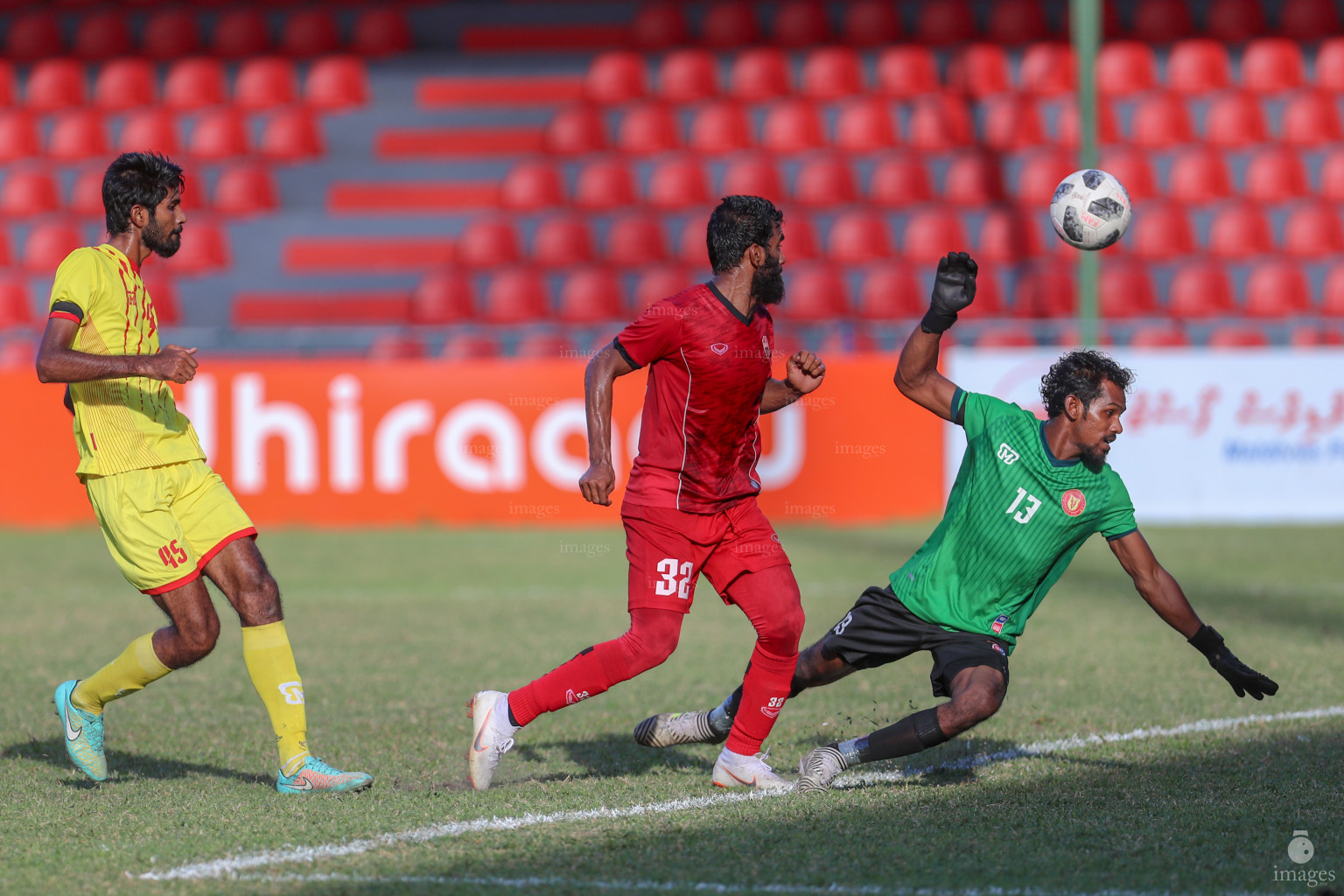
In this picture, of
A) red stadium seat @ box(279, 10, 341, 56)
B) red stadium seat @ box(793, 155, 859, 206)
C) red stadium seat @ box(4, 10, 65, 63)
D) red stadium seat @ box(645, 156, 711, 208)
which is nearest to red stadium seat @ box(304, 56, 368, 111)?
red stadium seat @ box(279, 10, 341, 56)

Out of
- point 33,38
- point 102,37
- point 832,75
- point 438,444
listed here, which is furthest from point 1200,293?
point 33,38

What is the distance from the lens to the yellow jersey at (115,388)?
4754 mm

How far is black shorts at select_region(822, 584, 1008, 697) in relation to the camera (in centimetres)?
485

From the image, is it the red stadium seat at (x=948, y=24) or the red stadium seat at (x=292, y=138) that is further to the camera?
the red stadium seat at (x=948, y=24)

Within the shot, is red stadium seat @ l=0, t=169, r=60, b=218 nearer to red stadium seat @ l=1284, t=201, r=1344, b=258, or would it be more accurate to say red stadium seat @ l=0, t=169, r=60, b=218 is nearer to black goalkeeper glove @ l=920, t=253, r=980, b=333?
red stadium seat @ l=1284, t=201, r=1344, b=258

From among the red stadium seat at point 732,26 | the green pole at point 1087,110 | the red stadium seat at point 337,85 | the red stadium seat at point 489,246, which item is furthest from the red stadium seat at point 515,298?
the green pole at point 1087,110

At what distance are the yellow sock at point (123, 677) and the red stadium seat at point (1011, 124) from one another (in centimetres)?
1552

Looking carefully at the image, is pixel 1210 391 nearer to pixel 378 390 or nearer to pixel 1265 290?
pixel 1265 290

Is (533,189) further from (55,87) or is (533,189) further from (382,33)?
(55,87)

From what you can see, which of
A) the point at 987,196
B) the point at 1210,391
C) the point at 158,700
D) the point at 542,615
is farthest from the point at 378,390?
the point at 987,196

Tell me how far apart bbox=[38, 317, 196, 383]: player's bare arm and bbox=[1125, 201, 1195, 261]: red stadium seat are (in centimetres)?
1490

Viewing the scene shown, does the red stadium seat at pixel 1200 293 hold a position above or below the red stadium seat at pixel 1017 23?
below

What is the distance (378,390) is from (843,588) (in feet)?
17.2

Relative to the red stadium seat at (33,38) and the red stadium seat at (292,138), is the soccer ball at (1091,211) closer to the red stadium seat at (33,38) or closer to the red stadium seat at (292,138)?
the red stadium seat at (292,138)
